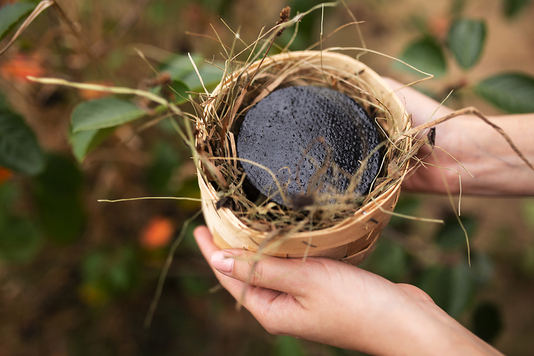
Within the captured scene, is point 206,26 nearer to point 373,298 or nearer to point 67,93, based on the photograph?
point 67,93

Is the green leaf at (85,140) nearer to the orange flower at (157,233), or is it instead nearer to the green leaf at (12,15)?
the green leaf at (12,15)

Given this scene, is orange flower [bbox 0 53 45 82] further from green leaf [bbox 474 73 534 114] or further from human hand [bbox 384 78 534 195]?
green leaf [bbox 474 73 534 114]

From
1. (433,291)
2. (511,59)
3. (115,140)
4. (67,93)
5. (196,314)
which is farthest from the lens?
(511,59)

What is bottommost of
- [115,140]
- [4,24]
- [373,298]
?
[115,140]

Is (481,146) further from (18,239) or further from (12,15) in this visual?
(18,239)

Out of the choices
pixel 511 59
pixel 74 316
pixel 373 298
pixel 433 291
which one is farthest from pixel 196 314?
pixel 511 59

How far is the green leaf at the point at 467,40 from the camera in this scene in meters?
0.71

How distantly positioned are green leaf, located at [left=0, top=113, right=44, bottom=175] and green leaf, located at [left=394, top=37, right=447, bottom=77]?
0.79m

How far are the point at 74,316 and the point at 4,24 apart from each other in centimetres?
115

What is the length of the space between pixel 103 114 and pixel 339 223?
393 millimetres

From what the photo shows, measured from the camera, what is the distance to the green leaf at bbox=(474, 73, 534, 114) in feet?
2.22

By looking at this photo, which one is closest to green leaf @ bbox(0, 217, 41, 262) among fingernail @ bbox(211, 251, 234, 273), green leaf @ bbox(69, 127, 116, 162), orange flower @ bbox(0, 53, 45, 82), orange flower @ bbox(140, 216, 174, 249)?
orange flower @ bbox(140, 216, 174, 249)

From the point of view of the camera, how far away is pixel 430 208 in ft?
4.98

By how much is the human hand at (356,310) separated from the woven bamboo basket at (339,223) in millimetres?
27
